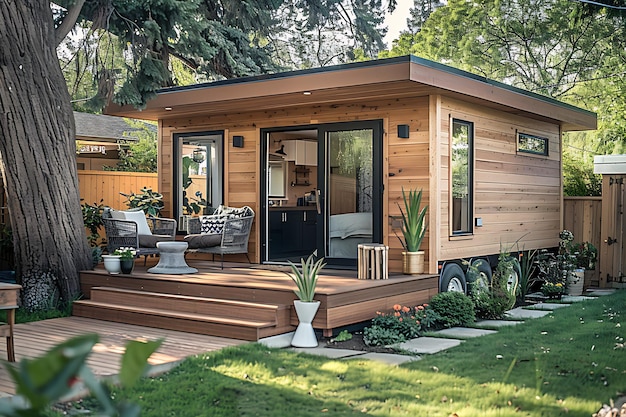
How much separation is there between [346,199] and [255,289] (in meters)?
2.18

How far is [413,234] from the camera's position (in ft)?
26.4

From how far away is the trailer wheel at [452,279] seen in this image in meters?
8.41

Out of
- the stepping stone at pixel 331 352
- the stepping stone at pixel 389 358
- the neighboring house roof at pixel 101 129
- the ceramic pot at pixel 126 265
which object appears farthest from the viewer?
the neighboring house roof at pixel 101 129

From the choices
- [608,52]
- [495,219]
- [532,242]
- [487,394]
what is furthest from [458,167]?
[608,52]

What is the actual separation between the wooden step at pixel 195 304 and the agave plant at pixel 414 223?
1839mm

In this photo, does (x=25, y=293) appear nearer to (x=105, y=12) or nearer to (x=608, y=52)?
(x=105, y=12)

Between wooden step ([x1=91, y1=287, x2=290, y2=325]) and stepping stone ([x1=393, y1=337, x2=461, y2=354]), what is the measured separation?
1155mm

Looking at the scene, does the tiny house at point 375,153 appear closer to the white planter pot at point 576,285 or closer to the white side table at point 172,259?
the white planter pot at point 576,285

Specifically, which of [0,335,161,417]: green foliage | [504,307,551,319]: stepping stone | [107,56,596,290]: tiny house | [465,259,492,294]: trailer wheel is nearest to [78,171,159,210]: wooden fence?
[107,56,596,290]: tiny house

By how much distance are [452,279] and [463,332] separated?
4.97 ft

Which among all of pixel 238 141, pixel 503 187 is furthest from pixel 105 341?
pixel 503 187

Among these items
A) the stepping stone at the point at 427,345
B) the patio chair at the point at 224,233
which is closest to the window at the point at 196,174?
the patio chair at the point at 224,233

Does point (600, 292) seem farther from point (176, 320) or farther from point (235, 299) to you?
point (176, 320)

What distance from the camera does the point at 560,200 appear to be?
11.7 m
